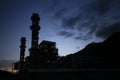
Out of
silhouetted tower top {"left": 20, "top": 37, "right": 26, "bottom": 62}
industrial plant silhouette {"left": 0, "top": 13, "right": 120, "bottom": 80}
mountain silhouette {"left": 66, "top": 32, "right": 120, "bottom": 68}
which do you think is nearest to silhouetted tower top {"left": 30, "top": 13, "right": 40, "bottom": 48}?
industrial plant silhouette {"left": 0, "top": 13, "right": 120, "bottom": 80}

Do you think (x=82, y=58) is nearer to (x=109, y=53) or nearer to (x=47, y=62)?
(x=47, y=62)

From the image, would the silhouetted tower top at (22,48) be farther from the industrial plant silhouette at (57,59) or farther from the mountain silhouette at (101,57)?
A: the mountain silhouette at (101,57)

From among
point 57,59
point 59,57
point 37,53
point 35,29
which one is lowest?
point 57,59

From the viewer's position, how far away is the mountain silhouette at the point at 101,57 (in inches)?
2670

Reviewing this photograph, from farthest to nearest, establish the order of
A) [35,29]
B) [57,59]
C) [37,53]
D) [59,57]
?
1. [59,57]
2. [57,59]
3. [35,29]
4. [37,53]

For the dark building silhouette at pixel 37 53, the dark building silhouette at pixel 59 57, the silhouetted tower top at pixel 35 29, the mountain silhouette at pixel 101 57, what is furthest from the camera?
the silhouetted tower top at pixel 35 29

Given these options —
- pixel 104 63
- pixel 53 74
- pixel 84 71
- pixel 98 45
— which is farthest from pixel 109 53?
pixel 53 74

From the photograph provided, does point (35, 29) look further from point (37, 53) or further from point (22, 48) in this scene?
point (22, 48)

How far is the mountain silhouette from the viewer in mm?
67812

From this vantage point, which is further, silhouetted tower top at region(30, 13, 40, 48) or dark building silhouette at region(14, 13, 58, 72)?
silhouetted tower top at region(30, 13, 40, 48)

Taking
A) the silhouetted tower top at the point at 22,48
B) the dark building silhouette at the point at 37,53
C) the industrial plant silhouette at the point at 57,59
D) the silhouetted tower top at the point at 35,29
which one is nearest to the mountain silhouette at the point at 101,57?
the industrial plant silhouette at the point at 57,59

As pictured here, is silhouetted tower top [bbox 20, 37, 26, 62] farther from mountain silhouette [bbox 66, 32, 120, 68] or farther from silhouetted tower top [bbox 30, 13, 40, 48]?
mountain silhouette [bbox 66, 32, 120, 68]

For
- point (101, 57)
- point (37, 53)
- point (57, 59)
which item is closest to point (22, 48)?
point (57, 59)

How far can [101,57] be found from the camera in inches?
2921
